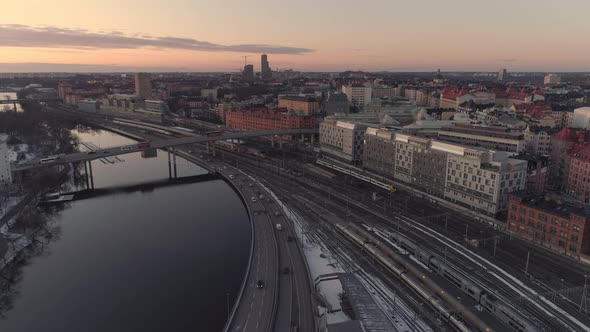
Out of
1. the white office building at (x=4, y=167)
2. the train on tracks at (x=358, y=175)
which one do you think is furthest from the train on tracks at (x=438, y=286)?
the white office building at (x=4, y=167)

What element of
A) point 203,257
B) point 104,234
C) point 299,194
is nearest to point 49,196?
point 104,234

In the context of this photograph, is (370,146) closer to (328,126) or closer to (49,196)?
(328,126)

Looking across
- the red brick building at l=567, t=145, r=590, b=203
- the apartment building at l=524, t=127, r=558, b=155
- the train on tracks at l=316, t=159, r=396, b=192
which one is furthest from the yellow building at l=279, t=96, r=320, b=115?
the red brick building at l=567, t=145, r=590, b=203

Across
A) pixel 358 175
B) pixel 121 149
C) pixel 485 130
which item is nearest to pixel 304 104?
pixel 358 175

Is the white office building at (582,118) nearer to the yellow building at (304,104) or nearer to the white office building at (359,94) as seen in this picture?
the yellow building at (304,104)

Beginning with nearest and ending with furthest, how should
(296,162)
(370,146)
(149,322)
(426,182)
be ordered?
(149,322) → (426,182) → (370,146) → (296,162)

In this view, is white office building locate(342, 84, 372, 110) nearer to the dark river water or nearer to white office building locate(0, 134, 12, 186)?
the dark river water

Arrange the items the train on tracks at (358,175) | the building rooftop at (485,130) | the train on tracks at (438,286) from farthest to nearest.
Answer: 1. the building rooftop at (485,130)
2. the train on tracks at (358,175)
3. the train on tracks at (438,286)
